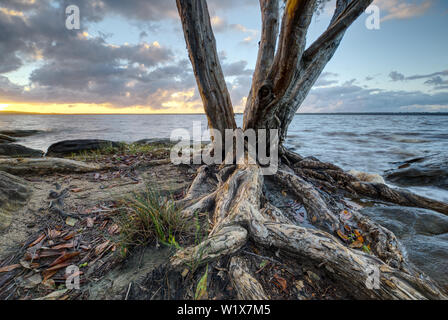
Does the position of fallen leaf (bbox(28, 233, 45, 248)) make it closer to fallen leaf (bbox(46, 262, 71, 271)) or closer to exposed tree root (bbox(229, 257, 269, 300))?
fallen leaf (bbox(46, 262, 71, 271))

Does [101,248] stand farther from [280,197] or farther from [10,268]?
[280,197]

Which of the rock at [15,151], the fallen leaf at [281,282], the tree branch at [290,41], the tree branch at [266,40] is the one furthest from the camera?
the rock at [15,151]

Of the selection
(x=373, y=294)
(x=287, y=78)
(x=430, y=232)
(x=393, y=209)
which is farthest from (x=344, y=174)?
(x=373, y=294)

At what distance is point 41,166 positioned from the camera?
12.7ft

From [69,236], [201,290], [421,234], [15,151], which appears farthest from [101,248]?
[15,151]

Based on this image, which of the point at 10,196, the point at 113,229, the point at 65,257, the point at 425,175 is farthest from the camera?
the point at 425,175

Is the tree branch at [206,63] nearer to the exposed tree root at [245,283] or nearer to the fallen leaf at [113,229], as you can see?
the fallen leaf at [113,229]

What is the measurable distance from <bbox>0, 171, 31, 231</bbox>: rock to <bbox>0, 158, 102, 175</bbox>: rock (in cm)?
102

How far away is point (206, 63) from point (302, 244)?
10.9ft

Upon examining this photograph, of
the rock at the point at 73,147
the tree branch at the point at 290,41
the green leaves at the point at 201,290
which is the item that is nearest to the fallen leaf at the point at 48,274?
the green leaves at the point at 201,290

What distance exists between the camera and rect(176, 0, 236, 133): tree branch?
10.3 feet

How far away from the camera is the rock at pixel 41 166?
3.71m

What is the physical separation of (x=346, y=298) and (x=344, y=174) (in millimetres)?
3770

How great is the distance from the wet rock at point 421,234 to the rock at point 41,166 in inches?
226
